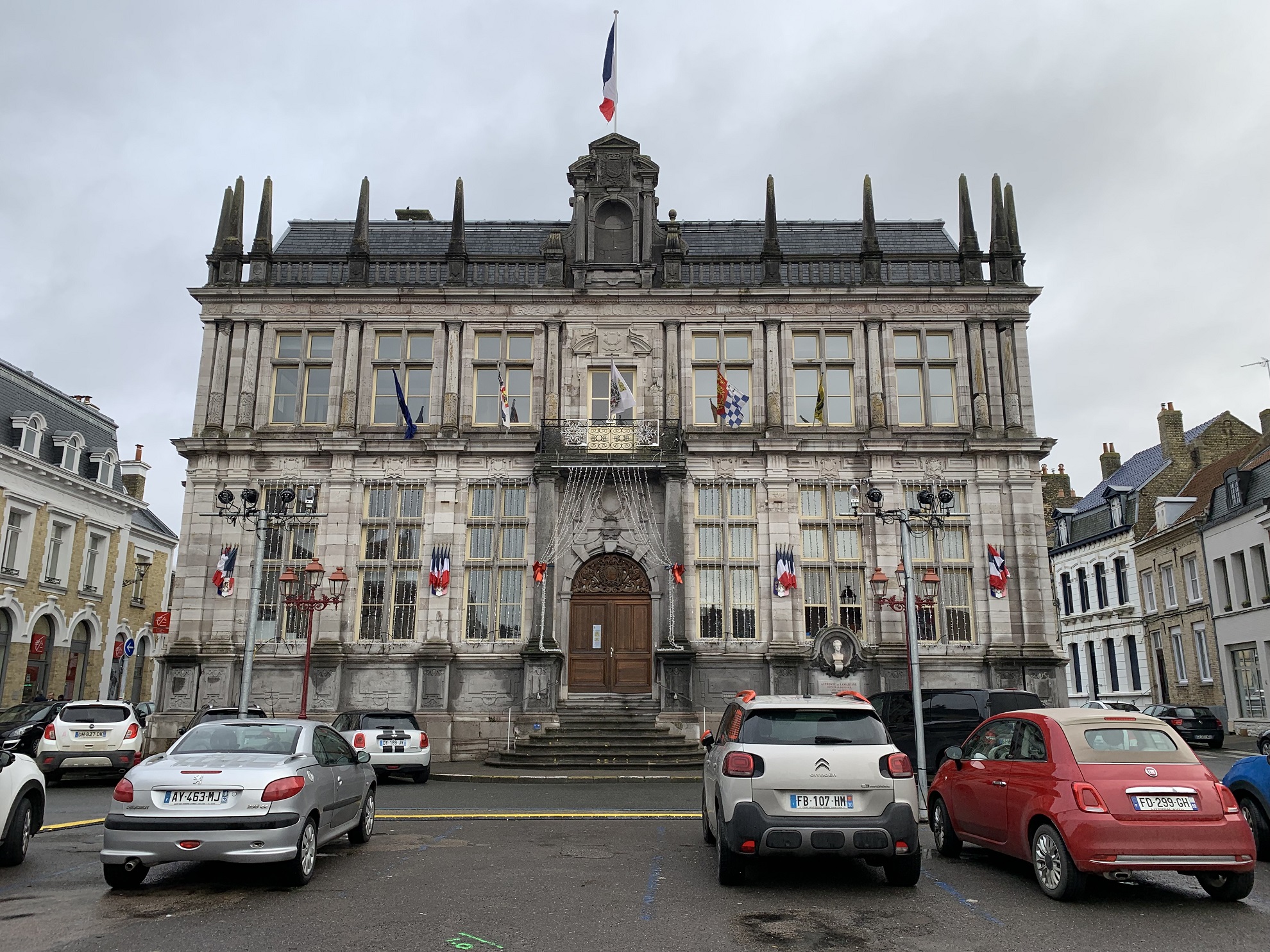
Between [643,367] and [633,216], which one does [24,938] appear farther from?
[633,216]

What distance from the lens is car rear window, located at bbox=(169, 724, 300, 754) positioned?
9438 mm

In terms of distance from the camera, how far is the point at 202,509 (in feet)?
86.2

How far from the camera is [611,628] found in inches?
1011

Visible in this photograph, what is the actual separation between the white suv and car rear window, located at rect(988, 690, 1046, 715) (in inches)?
437

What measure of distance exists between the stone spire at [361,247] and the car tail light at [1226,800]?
81.5ft

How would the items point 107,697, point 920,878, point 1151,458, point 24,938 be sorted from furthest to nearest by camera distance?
point 1151,458 < point 107,697 < point 920,878 < point 24,938

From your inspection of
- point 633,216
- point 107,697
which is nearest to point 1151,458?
point 633,216

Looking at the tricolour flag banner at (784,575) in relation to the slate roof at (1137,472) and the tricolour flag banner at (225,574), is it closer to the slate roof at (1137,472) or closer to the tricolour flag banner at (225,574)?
the tricolour flag banner at (225,574)

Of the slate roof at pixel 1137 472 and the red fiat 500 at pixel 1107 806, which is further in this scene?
the slate roof at pixel 1137 472

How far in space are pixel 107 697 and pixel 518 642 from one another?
25228 millimetres

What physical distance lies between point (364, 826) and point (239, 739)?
2.44m

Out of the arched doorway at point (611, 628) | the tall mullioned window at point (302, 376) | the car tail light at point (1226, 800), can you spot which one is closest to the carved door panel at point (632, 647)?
the arched doorway at point (611, 628)

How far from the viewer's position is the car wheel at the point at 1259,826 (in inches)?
407

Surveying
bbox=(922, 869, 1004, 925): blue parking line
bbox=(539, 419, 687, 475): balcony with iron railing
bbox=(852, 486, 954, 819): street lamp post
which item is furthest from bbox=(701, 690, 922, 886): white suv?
bbox=(539, 419, 687, 475): balcony with iron railing
